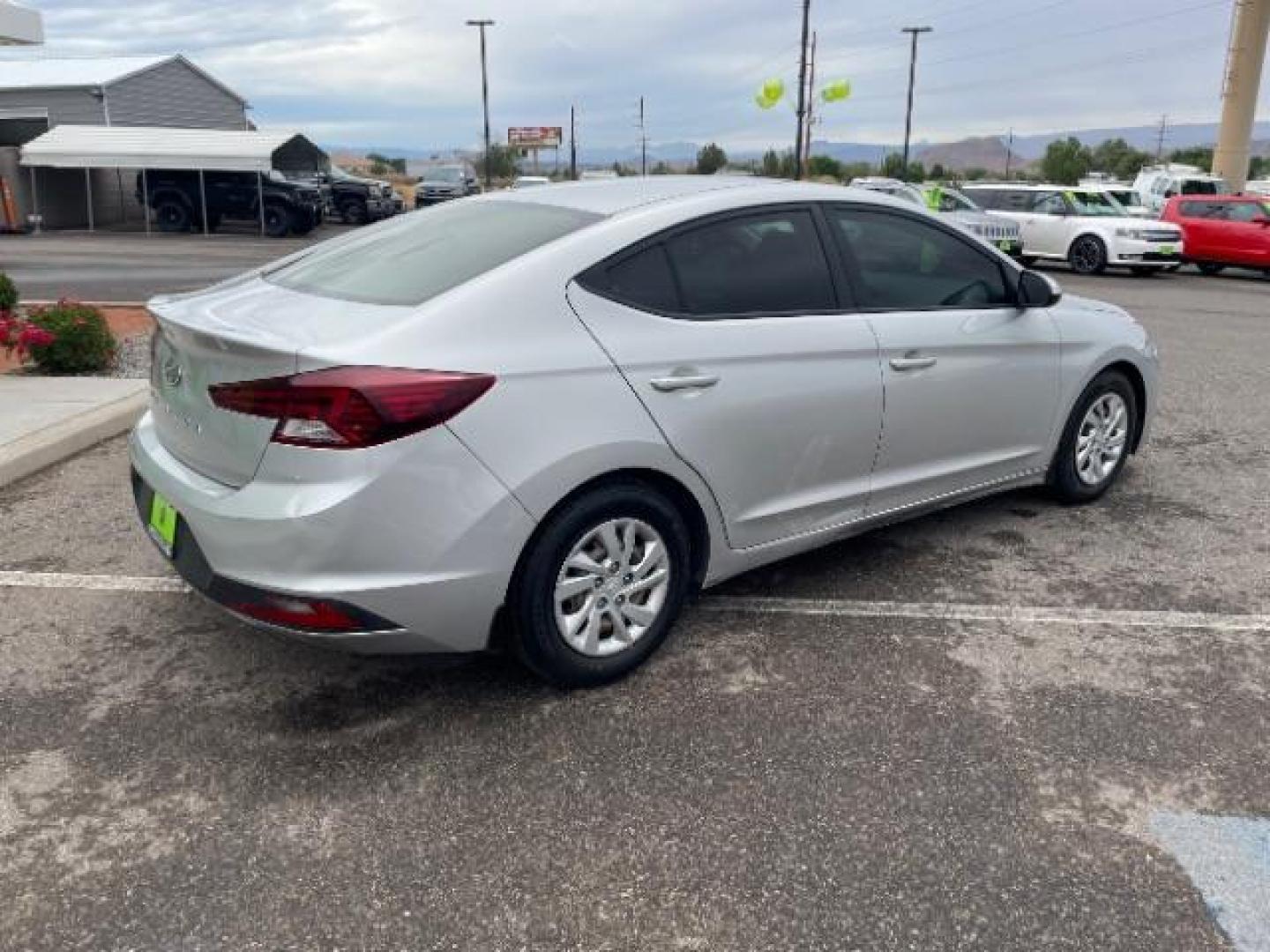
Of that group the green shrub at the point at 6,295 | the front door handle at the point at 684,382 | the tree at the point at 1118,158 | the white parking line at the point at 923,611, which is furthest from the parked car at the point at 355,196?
the tree at the point at 1118,158

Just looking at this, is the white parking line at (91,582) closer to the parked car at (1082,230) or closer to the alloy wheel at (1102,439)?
the alloy wheel at (1102,439)

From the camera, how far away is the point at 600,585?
3.34 meters

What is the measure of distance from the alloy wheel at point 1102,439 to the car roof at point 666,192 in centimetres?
162

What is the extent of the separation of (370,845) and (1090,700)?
226cm

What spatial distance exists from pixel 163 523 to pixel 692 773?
1783 mm

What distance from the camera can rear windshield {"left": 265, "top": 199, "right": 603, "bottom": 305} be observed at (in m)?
3.29

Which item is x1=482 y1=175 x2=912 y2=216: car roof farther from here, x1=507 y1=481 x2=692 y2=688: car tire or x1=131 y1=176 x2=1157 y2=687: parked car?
x1=507 y1=481 x2=692 y2=688: car tire

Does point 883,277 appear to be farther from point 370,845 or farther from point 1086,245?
point 1086,245

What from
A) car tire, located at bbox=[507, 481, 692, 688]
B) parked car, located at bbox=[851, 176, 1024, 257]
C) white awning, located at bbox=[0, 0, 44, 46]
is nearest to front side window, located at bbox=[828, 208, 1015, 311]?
car tire, located at bbox=[507, 481, 692, 688]

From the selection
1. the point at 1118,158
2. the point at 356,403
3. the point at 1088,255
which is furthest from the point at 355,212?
the point at 1118,158

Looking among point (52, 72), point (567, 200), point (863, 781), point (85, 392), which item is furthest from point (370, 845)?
point (52, 72)

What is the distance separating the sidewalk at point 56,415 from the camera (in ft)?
18.5

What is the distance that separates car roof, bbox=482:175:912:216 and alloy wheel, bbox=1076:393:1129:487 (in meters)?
1.62

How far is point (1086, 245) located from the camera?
19844 mm
